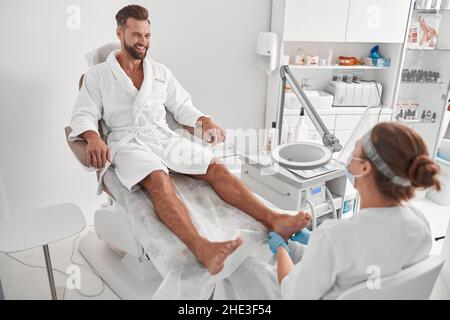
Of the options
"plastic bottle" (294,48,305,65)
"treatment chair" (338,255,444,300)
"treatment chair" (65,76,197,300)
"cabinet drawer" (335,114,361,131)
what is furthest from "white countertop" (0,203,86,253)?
"cabinet drawer" (335,114,361,131)

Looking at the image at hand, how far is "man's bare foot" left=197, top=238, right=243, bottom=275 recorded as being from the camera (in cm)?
129

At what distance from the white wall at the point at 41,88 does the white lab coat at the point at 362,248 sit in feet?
6.11

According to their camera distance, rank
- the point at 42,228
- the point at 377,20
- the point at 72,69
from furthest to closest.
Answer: the point at 377,20
the point at 72,69
the point at 42,228

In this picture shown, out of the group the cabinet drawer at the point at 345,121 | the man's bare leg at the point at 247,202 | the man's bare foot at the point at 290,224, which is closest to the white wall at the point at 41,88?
the man's bare leg at the point at 247,202

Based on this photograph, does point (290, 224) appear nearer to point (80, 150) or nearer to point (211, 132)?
point (211, 132)

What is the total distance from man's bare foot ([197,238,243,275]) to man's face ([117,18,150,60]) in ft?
3.64

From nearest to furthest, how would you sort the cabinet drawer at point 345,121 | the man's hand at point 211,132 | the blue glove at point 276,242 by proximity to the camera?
the blue glove at point 276,242
the man's hand at point 211,132
the cabinet drawer at point 345,121

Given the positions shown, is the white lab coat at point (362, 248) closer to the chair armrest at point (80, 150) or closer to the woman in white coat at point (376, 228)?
the woman in white coat at point (376, 228)

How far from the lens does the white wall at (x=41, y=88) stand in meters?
2.09

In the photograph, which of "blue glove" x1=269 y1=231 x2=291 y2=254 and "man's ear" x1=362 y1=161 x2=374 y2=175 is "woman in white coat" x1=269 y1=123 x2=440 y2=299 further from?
"blue glove" x1=269 y1=231 x2=291 y2=254

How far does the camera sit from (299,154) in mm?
1288

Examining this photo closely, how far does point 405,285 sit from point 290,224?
554 mm

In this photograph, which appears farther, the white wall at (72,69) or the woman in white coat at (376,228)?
the white wall at (72,69)

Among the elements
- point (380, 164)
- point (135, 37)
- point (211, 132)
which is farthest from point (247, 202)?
point (135, 37)
